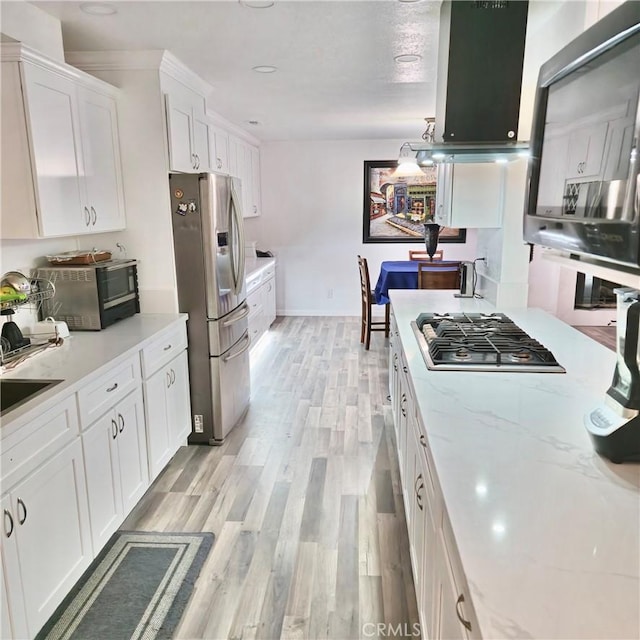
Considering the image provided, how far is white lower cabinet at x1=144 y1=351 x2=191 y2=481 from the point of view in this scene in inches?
112

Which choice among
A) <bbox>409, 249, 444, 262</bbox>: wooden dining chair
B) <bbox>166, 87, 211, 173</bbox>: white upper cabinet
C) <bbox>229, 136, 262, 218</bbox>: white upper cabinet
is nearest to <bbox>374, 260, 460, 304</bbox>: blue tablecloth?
<bbox>409, 249, 444, 262</bbox>: wooden dining chair

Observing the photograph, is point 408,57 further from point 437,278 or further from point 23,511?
point 23,511

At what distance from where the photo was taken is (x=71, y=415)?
2053mm

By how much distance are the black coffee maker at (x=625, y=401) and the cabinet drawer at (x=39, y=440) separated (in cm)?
176

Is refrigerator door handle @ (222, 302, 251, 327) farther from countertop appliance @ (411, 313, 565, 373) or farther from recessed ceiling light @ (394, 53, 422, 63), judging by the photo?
recessed ceiling light @ (394, 53, 422, 63)

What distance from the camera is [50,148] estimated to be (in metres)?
2.50

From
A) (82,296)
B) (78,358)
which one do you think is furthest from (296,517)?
(82,296)

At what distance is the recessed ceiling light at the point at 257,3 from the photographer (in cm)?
227

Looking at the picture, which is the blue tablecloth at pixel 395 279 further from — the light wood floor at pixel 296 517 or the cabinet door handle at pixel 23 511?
the cabinet door handle at pixel 23 511

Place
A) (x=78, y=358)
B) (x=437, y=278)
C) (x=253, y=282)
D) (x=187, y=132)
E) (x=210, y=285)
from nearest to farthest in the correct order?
(x=78, y=358)
(x=210, y=285)
(x=187, y=132)
(x=437, y=278)
(x=253, y=282)

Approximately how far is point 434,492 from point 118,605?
150 centimetres

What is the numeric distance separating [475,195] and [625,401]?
2098 millimetres

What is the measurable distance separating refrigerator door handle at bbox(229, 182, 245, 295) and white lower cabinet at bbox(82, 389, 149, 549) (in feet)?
4.02

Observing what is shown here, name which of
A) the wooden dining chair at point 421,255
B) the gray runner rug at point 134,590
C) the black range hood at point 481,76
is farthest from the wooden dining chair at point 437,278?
the gray runner rug at point 134,590
